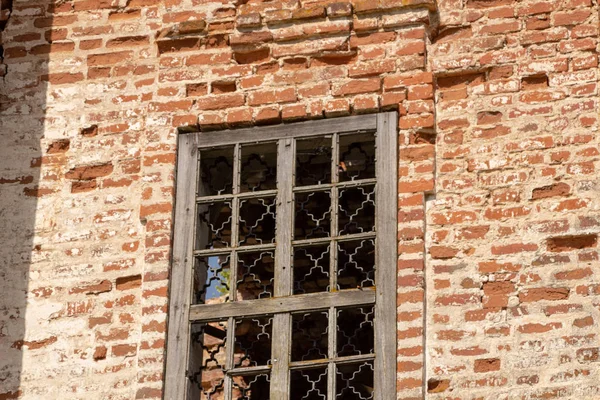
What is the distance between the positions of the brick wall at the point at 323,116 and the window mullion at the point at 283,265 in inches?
11.4

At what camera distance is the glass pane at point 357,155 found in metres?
9.38

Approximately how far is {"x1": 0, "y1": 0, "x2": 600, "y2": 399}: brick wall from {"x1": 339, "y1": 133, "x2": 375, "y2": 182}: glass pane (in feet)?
0.53

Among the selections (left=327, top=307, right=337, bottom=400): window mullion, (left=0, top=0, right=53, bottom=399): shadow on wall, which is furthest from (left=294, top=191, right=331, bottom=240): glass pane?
(left=327, top=307, right=337, bottom=400): window mullion

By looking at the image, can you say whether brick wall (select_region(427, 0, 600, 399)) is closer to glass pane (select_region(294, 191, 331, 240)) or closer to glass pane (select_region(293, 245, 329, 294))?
glass pane (select_region(293, 245, 329, 294))

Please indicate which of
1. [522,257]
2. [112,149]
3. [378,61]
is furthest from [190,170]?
[522,257]

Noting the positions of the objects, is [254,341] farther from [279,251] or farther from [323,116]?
[323,116]

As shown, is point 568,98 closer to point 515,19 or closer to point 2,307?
point 515,19

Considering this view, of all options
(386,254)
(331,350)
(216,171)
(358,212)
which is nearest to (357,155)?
(358,212)

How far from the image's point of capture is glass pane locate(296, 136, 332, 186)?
942cm

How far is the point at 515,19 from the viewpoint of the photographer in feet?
31.3

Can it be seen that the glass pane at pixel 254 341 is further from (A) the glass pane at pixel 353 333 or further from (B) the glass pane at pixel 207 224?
(B) the glass pane at pixel 207 224

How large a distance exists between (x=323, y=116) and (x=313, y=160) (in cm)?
109

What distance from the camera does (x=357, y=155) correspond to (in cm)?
1021

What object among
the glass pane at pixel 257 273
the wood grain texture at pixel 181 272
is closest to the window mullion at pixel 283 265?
the wood grain texture at pixel 181 272
